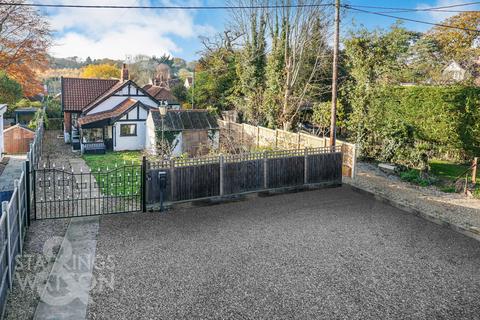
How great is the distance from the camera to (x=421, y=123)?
18.1 m

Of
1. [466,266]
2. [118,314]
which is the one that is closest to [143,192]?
[118,314]

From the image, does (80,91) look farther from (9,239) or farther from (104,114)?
(9,239)

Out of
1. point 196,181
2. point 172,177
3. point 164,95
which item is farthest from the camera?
point 164,95

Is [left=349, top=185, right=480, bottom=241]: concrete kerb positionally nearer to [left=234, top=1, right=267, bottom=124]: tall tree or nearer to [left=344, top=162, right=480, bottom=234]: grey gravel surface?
[left=344, top=162, right=480, bottom=234]: grey gravel surface

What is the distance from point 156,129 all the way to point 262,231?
15.7m

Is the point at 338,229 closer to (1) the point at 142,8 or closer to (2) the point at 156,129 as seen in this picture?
(1) the point at 142,8

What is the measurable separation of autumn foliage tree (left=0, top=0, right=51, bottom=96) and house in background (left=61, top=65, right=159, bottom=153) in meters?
2.93

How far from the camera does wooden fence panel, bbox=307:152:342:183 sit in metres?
14.6

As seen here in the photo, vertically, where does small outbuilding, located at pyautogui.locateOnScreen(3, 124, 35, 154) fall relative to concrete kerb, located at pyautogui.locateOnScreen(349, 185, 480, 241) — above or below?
above

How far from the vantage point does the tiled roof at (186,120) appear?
79.4 ft

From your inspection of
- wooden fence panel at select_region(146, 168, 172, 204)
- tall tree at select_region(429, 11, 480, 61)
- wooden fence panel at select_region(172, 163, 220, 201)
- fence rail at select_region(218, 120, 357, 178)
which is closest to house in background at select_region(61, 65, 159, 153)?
fence rail at select_region(218, 120, 357, 178)

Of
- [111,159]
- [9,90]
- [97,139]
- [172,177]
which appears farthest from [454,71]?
[9,90]

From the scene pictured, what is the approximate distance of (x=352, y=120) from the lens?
19250 mm

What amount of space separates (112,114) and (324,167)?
1843 cm
